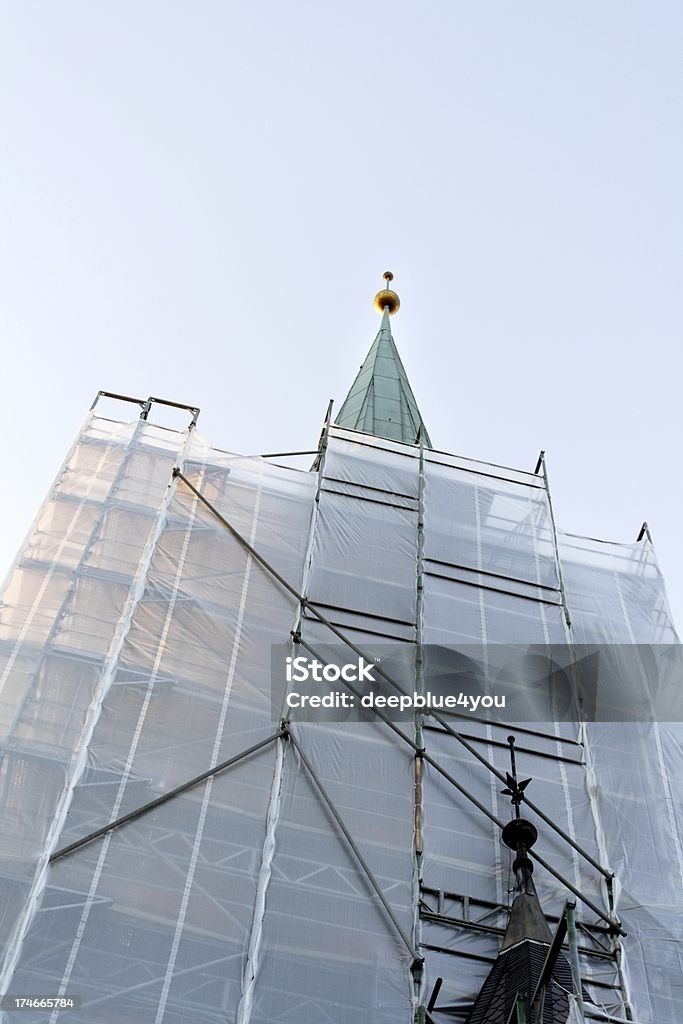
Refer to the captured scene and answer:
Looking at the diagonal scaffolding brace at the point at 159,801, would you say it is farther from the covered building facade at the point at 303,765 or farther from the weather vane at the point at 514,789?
the weather vane at the point at 514,789

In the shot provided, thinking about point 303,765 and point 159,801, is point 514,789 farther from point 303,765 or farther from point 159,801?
point 159,801

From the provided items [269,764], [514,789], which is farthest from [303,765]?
[514,789]

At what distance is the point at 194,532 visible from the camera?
16.1m

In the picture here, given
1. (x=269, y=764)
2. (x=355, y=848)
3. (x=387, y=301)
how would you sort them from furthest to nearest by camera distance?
(x=387, y=301) → (x=269, y=764) → (x=355, y=848)

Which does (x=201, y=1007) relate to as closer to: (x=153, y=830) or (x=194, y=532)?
(x=153, y=830)

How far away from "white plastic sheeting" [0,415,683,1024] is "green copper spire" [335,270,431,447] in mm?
10438

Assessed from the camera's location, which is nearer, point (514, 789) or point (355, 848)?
point (355, 848)

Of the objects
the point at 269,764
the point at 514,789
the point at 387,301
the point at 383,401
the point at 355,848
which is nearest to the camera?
the point at 355,848

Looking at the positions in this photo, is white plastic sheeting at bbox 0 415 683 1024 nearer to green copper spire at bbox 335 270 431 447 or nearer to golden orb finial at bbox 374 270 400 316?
green copper spire at bbox 335 270 431 447

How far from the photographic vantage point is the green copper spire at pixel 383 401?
29.8 meters

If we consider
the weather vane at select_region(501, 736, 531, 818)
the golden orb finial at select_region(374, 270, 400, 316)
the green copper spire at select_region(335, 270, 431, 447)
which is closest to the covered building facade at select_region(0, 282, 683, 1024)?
the weather vane at select_region(501, 736, 531, 818)

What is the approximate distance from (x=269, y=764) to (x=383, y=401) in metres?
19.7

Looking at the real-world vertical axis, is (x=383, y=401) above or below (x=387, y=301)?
below

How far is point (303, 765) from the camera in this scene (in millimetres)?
13312
